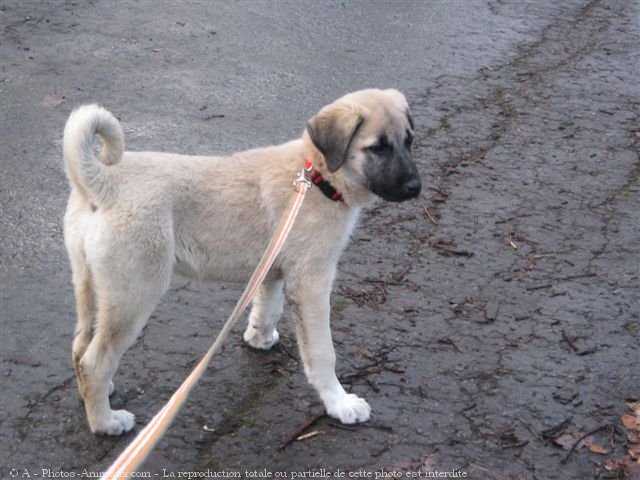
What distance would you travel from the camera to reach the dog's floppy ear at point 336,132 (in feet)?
12.7

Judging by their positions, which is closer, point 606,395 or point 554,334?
point 606,395

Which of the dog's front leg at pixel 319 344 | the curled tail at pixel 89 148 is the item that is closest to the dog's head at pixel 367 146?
the dog's front leg at pixel 319 344

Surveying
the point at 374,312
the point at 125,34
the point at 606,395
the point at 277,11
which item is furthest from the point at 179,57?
the point at 606,395

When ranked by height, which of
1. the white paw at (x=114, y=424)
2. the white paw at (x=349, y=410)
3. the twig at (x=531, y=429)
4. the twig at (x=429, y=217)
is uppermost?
the twig at (x=531, y=429)

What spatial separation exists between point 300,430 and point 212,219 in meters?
1.04

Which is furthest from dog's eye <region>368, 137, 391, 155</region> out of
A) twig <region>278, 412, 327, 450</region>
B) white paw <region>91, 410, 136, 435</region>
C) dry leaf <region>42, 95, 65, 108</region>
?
dry leaf <region>42, 95, 65, 108</region>

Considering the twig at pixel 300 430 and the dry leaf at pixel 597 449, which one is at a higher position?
the dry leaf at pixel 597 449

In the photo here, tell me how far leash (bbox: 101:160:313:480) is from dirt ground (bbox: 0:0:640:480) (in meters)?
0.88

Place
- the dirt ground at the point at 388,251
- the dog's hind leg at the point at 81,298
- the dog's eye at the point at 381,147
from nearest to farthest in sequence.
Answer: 1. the dog's hind leg at the point at 81,298
2. the dirt ground at the point at 388,251
3. the dog's eye at the point at 381,147

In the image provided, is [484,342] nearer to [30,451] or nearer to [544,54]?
[30,451]

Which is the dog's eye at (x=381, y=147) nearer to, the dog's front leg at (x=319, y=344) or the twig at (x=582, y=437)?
the dog's front leg at (x=319, y=344)

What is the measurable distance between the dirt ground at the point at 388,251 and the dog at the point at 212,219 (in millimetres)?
346

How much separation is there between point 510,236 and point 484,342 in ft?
3.96

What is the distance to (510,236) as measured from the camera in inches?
217
